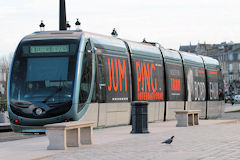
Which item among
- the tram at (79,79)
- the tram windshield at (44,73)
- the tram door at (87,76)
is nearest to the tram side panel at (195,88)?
the tram at (79,79)

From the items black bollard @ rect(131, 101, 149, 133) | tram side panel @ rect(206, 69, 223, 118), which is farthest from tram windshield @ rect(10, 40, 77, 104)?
tram side panel @ rect(206, 69, 223, 118)

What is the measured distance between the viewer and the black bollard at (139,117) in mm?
20562

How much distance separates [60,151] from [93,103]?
748cm

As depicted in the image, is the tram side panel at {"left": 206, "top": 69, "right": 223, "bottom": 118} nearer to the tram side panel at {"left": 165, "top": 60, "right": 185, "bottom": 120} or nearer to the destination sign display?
the tram side panel at {"left": 165, "top": 60, "right": 185, "bottom": 120}

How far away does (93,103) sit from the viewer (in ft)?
72.0

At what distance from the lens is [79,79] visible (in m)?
20.7

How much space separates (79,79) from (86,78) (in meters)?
0.64

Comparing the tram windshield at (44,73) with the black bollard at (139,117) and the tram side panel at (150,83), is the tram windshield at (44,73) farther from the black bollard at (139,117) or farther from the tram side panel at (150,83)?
the tram side panel at (150,83)

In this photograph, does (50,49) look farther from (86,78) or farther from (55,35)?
(86,78)

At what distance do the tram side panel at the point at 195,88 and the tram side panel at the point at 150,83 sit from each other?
3.59 m

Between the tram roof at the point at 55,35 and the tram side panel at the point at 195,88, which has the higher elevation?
the tram roof at the point at 55,35

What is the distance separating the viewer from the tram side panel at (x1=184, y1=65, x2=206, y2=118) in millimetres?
32562

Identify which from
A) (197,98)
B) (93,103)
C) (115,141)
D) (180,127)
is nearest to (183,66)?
(197,98)

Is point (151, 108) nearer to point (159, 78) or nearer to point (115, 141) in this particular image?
point (159, 78)
